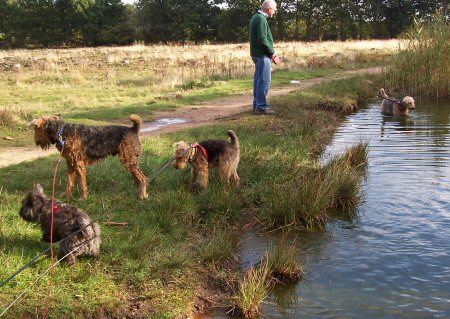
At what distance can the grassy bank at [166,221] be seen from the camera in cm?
439

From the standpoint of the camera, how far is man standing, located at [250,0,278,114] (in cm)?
1059

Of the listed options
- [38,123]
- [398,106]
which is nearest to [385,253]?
[38,123]

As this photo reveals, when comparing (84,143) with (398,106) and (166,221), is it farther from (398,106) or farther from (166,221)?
(398,106)

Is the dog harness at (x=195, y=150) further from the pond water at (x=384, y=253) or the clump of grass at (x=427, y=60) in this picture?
the clump of grass at (x=427, y=60)

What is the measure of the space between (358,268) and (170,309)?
2248mm

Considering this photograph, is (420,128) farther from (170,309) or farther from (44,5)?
(44,5)

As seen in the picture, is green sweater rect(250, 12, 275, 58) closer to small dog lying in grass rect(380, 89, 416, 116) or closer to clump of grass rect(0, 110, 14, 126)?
small dog lying in grass rect(380, 89, 416, 116)

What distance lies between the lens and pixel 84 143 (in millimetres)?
6402

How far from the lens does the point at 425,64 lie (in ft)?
49.5

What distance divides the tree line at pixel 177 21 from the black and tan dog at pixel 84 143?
5418cm

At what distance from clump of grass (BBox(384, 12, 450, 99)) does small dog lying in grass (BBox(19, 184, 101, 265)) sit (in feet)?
44.0

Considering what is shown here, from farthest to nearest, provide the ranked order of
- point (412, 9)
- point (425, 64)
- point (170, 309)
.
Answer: point (412, 9)
point (425, 64)
point (170, 309)

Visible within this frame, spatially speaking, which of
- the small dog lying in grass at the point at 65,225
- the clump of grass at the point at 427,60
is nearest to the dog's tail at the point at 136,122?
the small dog lying in grass at the point at 65,225

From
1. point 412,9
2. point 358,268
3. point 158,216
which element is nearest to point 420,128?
point 358,268
